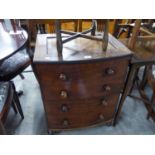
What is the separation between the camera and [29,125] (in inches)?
58.2

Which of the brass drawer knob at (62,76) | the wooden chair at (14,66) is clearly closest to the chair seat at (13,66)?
the wooden chair at (14,66)

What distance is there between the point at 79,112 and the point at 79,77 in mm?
387

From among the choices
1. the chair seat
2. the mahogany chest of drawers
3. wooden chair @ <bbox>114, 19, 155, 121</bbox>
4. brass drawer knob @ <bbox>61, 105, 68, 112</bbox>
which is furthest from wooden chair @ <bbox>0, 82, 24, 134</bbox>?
wooden chair @ <bbox>114, 19, 155, 121</bbox>

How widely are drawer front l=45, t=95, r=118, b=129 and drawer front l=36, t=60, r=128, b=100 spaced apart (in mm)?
84

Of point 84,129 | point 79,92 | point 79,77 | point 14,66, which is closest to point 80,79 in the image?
point 79,77

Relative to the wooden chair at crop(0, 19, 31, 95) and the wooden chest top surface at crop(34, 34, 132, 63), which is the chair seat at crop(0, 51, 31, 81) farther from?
the wooden chest top surface at crop(34, 34, 132, 63)

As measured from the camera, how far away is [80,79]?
0.96 metres

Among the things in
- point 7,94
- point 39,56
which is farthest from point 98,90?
point 7,94

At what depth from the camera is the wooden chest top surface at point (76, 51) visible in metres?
0.87

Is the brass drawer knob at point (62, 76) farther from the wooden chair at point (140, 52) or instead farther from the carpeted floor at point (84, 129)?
the carpeted floor at point (84, 129)

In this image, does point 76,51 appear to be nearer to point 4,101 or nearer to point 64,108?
point 64,108

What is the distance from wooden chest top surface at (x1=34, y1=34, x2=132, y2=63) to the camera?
87 centimetres
